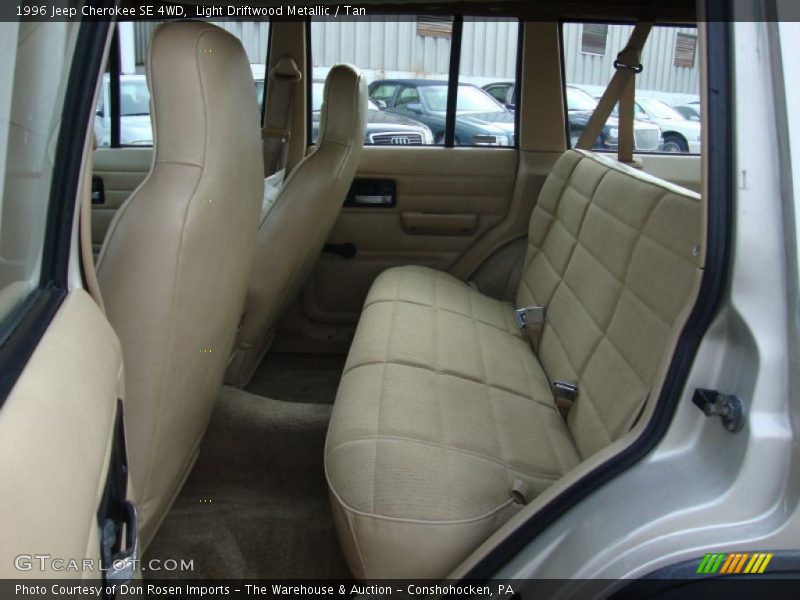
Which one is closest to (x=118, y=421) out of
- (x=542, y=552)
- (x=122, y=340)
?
(x=122, y=340)

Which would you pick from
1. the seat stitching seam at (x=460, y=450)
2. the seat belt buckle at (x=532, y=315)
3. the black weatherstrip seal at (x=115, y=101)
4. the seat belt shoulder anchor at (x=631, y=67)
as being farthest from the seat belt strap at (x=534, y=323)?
the black weatherstrip seal at (x=115, y=101)

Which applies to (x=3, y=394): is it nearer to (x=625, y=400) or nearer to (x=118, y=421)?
(x=118, y=421)

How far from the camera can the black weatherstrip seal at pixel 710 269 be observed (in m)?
0.88

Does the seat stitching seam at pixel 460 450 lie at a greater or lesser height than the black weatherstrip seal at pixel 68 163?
lesser

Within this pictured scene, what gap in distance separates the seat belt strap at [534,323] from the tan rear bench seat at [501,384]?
0.04 metres

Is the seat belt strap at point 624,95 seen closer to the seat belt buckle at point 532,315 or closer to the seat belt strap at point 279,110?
the seat belt buckle at point 532,315

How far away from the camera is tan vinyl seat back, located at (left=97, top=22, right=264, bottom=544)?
1039mm

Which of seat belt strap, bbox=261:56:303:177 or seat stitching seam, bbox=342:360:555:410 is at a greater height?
seat belt strap, bbox=261:56:303:177

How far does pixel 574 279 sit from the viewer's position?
177 centimetres

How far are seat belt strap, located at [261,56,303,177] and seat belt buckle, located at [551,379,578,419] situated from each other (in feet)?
4.67

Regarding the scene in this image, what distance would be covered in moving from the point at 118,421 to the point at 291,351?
1.78 m

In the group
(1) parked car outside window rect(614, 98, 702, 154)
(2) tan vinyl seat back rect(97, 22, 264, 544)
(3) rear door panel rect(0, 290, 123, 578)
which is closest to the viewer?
(3) rear door panel rect(0, 290, 123, 578)

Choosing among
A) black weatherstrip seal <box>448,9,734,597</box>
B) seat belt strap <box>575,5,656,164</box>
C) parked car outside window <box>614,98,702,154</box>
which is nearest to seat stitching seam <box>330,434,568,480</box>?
Answer: black weatherstrip seal <box>448,9,734,597</box>

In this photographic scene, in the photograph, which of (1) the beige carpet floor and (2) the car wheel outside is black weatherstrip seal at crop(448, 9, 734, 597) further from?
Result: (2) the car wheel outside
